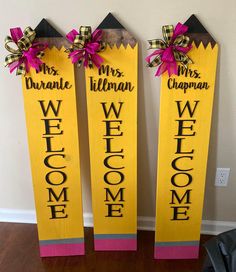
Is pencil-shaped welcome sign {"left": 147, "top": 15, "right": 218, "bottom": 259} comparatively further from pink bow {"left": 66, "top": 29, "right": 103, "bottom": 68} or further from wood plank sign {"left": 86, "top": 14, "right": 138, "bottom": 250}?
pink bow {"left": 66, "top": 29, "right": 103, "bottom": 68}

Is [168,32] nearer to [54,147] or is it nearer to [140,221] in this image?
[54,147]

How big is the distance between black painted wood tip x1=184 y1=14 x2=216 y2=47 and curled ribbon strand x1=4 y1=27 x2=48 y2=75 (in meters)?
0.66

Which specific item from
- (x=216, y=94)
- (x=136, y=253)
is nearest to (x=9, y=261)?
(x=136, y=253)

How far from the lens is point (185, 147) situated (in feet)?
5.12

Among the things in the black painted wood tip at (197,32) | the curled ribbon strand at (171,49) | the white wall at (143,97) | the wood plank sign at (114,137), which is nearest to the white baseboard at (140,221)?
the white wall at (143,97)

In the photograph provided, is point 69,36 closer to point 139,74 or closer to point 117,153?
point 139,74

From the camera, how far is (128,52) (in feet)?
4.70

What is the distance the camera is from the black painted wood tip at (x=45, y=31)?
4.66 feet

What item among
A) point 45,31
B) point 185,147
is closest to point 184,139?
point 185,147

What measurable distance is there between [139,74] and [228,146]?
62 centimetres

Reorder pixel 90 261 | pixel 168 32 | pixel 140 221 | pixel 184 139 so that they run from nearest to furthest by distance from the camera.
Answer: pixel 168 32 < pixel 184 139 < pixel 90 261 < pixel 140 221

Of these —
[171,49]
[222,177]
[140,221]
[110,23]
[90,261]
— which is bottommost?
[90,261]

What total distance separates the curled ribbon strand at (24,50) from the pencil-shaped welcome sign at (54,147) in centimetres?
5

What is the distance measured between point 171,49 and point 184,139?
0.45m
